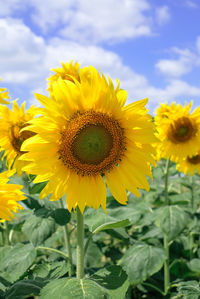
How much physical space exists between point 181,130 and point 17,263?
2661mm

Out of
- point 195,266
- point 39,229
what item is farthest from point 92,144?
point 195,266

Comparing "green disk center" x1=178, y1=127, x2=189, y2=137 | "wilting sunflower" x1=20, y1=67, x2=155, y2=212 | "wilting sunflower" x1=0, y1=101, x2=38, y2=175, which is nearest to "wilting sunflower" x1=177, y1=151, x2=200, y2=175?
"green disk center" x1=178, y1=127, x2=189, y2=137

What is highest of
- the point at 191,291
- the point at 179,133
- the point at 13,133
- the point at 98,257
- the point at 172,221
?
the point at 179,133

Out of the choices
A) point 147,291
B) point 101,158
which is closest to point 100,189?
point 101,158

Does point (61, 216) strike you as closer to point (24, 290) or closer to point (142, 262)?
point (24, 290)

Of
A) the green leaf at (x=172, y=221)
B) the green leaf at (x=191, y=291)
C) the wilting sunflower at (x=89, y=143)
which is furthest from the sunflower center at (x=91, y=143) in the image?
the green leaf at (x=172, y=221)

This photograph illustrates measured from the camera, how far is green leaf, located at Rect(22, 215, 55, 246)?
3.09 meters

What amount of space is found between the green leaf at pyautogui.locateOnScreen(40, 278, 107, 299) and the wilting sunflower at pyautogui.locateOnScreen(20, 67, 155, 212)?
0.46 metres

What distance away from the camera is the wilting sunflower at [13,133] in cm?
332

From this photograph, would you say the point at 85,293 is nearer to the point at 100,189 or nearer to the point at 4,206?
the point at 100,189

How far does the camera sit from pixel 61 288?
2260mm

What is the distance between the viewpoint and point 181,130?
4.86 metres

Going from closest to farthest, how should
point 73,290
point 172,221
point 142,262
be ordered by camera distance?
point 73,290, point 142,262, point 172,221

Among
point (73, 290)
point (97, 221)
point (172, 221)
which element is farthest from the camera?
point (172, 221)
